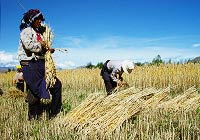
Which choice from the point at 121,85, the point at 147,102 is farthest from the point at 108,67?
the point at 147,102

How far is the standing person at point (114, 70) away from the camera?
24.3ft

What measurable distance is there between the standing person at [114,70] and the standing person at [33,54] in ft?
6.84

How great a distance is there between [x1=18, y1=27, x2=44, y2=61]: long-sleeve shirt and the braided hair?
0.52 ft

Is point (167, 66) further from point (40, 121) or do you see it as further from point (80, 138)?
point (80, 138)

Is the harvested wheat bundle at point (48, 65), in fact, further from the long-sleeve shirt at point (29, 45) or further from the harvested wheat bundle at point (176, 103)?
the harvested wheat bundle at point (176, 103)

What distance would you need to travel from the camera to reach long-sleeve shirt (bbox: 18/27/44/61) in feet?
18.3

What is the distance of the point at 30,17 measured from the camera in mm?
5691

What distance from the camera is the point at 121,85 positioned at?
7375 millimetres

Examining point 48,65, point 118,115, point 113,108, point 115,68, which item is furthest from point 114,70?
point 118,115

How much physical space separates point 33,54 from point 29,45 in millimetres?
205

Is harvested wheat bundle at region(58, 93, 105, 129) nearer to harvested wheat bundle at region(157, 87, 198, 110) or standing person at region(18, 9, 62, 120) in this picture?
standing person at region(18, 9, 62, 120)

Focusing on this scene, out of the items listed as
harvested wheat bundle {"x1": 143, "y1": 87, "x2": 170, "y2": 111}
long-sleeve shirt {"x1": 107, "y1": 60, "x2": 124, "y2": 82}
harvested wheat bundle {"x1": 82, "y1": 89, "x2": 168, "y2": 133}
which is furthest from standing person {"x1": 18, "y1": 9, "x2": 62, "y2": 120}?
long-sleeve shirt {"x1": 107, "y1": 60, "x2": 124, "y2": 82}

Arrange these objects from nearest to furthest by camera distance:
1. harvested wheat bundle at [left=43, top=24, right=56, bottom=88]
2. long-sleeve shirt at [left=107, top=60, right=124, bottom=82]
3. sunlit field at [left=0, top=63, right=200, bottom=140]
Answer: sunlit field at [left=0, top=63, right=200, bottom=140]
harvested wheat bundle at [left=43, top=24, right=56, bottom=88]
long-sleeve shirt at [left=107, top=60, right=124, bottom=82]

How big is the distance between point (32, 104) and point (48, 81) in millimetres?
533
